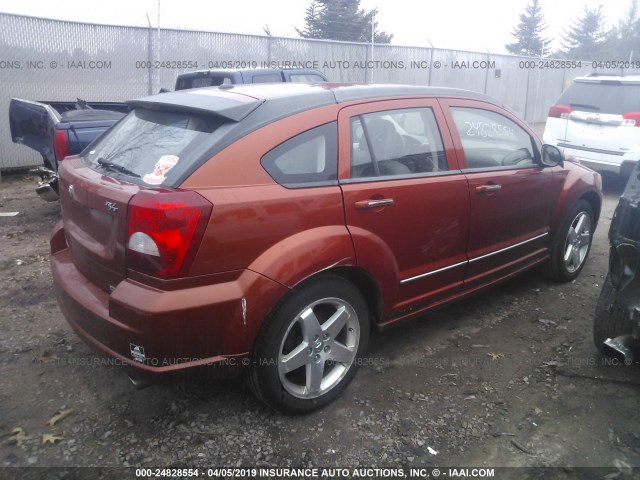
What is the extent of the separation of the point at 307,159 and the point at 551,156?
2.44m

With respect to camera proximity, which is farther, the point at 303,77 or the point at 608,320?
the point at 303,77

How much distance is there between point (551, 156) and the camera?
4254 millimetres

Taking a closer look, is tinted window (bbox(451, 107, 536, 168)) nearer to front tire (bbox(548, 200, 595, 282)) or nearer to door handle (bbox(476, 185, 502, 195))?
door handle (bbox(476, 185, 502, 195))

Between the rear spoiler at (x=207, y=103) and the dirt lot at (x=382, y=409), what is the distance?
1571mm

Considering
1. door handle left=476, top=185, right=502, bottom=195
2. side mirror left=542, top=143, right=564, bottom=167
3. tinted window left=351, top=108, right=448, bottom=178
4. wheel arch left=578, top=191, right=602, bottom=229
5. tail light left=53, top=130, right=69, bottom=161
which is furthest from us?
tail light left=53, top=130, right=69, bottom=161

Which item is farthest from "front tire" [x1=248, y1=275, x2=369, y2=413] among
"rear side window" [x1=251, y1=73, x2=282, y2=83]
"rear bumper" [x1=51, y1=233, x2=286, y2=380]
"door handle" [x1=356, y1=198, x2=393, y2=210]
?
"rear side window" [x1=251, y1=73, x2=282, y2=83]

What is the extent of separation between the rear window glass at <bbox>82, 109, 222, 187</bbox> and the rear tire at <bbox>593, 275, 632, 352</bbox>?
8.31 feet

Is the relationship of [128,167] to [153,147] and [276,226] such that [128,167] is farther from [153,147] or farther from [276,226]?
[276,226]

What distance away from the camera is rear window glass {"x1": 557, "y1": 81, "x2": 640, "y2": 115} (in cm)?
788

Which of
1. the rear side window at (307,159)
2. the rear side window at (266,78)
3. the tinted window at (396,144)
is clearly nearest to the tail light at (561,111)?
the rear side window at (266,78)

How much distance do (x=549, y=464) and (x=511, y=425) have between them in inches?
12.2

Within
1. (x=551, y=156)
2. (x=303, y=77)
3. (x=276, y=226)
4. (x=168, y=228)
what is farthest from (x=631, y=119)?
(x=168, y=228)

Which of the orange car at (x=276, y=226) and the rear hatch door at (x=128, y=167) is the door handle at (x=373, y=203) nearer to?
the orange car at (x=276, y=226)

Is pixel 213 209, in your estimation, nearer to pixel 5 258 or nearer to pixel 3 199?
pixel 5 258
